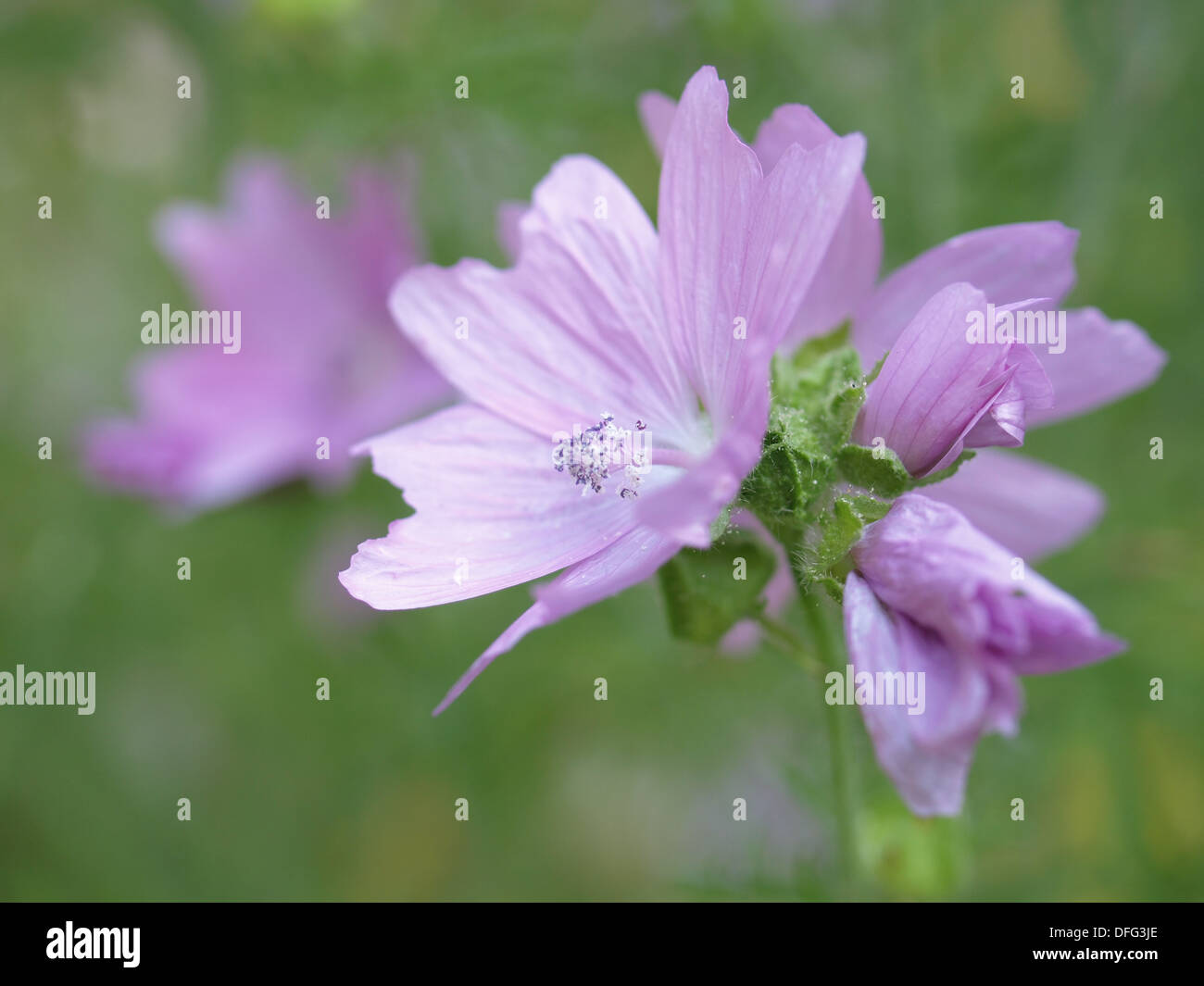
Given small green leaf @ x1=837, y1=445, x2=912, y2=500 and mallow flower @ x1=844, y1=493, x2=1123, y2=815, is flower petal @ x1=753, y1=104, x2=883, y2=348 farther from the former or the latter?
mallow flower @ x1=844, y1=493, x2=1123, y2=815

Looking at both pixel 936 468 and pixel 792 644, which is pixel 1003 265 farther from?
pixel 792 644

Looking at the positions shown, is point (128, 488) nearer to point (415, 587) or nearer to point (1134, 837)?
point (415, 587)

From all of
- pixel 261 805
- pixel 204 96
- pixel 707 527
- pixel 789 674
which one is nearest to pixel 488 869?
pixel 261 805

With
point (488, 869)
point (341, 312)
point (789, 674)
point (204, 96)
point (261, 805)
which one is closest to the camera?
point (789, 674)

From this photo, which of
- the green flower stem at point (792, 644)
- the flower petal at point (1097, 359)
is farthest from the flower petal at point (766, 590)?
the flower petal at point (1097, 359)

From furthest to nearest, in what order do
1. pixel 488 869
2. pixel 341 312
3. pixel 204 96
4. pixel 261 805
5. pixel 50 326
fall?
pixel 50 326 < pixel 261 805 < pixel 488 869 < pixel 204 96 < pixel 341 312

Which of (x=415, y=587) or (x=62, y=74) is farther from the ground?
(x=62, y=74)
